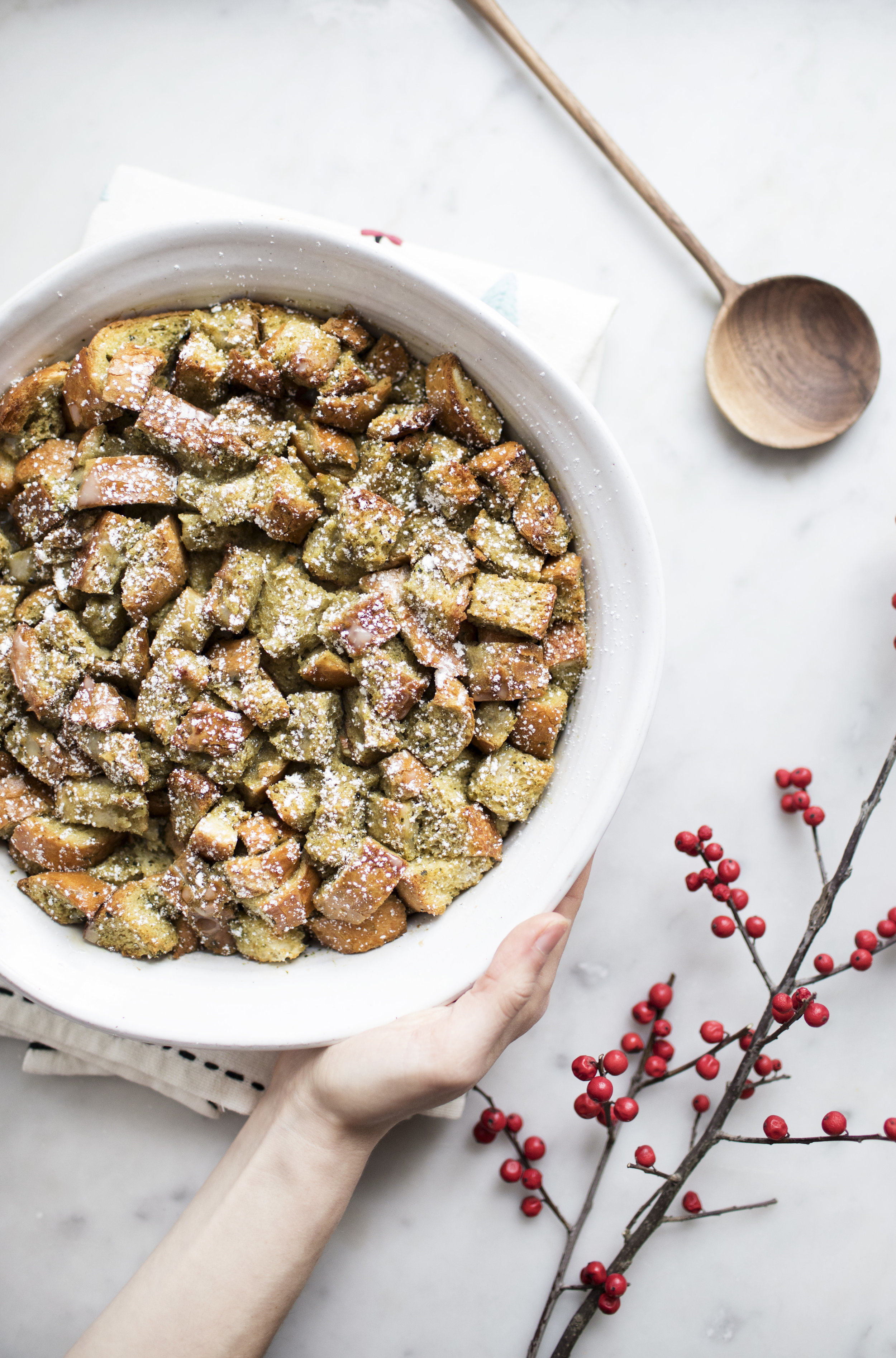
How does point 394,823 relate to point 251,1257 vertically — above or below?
above

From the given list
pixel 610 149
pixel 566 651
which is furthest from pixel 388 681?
pixel 610 149

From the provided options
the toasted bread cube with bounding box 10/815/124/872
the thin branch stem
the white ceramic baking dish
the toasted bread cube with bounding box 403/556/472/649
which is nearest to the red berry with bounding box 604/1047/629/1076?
the thin branch stem

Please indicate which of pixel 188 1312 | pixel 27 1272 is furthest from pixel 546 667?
pixel 27 1272

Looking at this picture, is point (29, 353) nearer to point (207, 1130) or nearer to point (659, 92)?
point (659, 92)

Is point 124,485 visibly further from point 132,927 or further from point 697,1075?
point 697,1075

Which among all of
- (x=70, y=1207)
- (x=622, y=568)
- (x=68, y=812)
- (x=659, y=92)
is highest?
(x=659, y=92)

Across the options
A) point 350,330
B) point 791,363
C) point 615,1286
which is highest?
point 791,363

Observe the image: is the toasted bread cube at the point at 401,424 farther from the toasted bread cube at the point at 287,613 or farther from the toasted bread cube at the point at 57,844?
the toasted bread cube at the point at 57,844
